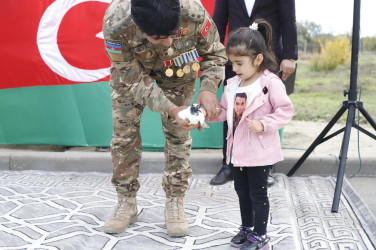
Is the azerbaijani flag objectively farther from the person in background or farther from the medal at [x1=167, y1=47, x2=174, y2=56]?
the medal at [x1=167, y1=47, x2=174, y2=56]

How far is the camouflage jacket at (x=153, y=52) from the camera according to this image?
2400 mm

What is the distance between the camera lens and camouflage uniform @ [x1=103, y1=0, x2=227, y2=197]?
2422 millimetres

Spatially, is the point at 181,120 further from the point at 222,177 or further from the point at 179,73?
the point at 222,177

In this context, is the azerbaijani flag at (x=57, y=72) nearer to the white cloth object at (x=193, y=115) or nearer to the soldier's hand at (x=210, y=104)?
the soldier's hand at (x=210, y=104)

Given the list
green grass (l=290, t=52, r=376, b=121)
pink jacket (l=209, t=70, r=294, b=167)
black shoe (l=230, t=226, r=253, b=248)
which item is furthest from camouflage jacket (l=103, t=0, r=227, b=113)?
green grass (l=290, t=52, r=376, b=121)

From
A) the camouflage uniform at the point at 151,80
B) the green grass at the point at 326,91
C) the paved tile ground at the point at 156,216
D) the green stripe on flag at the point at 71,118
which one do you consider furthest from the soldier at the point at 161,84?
the green grass at the point at 326,91

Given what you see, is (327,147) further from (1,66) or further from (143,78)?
(1,66)

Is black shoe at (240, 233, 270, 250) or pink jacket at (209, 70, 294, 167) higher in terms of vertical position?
pink jacket at (209, 70, 294, 167)

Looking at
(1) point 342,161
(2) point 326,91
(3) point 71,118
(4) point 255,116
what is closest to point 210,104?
(4) point 255,116

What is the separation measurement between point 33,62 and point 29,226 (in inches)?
74.4

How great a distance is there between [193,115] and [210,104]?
26 centimetres

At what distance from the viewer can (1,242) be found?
8.41 ft

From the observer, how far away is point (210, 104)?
2459mm

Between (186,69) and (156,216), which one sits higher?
(186,69)
